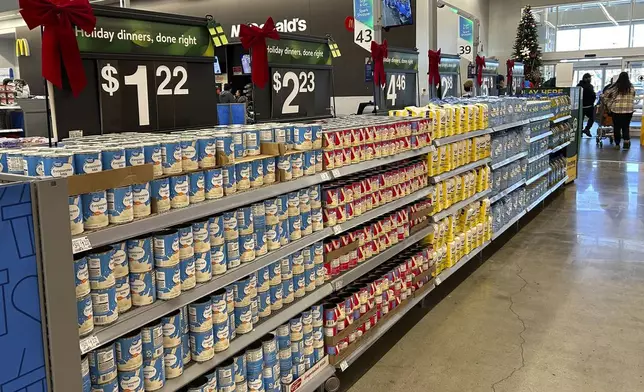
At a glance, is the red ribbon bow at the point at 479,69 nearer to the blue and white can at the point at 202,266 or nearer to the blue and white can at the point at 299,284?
the blue and white can at the point at 299,284

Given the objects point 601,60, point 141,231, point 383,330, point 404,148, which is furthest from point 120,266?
point 601,60

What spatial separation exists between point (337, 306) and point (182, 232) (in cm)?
137

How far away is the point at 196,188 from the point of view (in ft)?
7.47

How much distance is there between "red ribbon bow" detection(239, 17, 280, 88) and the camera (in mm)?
3367

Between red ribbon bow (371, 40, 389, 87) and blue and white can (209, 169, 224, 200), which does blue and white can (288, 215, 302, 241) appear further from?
red ribbon bow (371, 40, 389, 87)

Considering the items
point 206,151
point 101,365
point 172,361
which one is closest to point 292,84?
point 206,151

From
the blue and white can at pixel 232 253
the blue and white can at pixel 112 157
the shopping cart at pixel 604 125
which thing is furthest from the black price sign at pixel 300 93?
the shopping cart at pixel 604 125

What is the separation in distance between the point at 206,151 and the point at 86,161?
547 mm

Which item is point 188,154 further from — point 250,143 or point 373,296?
point 373,296

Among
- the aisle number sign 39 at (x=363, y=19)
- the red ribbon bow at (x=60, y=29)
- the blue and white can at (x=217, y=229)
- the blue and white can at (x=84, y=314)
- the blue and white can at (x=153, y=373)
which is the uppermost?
the aisle number sign 39 at (x=363, y=19)

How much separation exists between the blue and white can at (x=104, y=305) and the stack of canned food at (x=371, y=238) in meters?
1.49

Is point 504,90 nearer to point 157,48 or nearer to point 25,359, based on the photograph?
point 157,48

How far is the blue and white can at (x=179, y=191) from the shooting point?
2.18m

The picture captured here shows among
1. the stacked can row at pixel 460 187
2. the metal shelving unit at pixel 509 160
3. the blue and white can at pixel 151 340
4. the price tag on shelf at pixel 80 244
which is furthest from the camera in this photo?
the metal shelving unit at pixel 509 160
